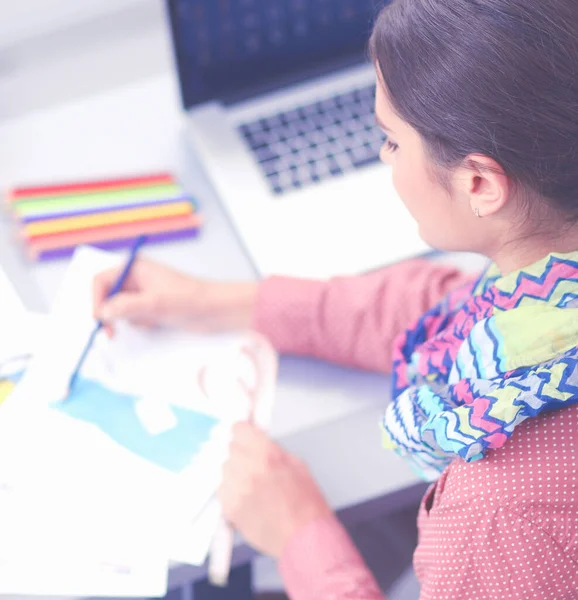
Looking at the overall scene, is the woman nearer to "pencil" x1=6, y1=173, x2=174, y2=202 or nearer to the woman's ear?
the woman's ear

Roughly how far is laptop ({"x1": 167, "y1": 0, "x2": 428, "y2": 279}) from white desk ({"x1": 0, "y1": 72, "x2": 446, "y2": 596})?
3 cm

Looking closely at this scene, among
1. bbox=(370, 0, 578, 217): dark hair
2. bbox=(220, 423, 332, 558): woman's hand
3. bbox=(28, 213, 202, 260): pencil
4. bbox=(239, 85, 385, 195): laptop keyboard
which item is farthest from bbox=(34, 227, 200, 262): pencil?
bbox=(370, 0, 578, 217): dark hair

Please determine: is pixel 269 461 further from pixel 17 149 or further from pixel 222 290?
pixel 17 149

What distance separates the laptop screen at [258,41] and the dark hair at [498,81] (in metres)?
0.35

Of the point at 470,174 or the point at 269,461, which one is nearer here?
the point at 470,174

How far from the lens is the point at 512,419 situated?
23.7 inches

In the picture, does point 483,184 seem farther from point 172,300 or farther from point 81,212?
point 81,212

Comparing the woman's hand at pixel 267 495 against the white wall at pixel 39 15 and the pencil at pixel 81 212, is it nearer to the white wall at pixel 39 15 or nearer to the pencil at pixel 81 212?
the pencil at pixel 81 212

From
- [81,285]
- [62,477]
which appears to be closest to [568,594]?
[62,477]

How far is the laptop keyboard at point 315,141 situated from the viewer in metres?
0.96

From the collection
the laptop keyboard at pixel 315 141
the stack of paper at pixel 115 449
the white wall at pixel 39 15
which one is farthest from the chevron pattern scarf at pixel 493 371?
the white wall at pixel 39 15

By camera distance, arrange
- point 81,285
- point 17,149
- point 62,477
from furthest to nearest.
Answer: point 17,149
point 81,285
point 62,477

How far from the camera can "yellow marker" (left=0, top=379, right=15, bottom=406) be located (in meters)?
0.79

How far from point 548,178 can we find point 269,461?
1.15 feet
